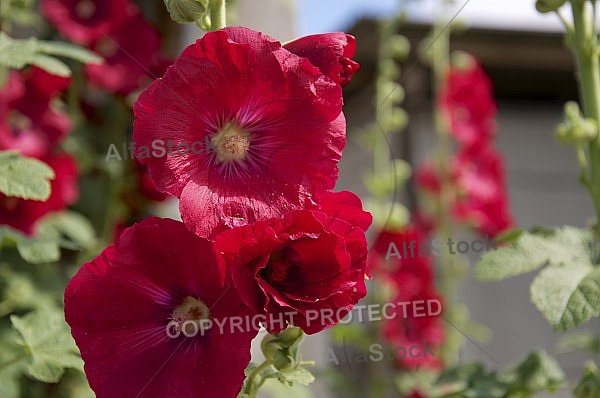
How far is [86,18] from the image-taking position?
1.58 metres

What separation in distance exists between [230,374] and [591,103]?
0.59 m

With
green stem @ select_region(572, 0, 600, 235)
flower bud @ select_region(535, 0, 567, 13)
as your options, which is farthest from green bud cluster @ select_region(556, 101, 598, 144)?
flower bud @ select_region(535, 0, 567, 13)

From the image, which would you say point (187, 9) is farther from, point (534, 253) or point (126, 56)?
point (126, 56)

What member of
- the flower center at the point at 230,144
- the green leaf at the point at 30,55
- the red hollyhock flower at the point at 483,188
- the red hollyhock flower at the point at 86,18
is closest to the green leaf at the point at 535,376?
the flower center at the point at 230,144

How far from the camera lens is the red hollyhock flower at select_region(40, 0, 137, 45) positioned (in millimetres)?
1523

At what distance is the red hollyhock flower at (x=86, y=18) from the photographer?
5.00 feet

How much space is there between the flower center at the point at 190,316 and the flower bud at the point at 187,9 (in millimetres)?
237

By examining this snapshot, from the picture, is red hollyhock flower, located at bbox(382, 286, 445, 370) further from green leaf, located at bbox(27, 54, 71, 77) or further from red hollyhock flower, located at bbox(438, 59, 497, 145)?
green leaf, located at bbox(27, 54, 71, 77)

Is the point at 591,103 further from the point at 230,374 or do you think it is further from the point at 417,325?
the point at 417,325

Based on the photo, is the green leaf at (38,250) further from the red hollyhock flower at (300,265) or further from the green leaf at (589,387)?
the green leaf at (589,387)

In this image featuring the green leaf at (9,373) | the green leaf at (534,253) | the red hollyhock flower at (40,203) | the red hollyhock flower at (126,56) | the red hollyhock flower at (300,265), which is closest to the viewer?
the red hollyhock flower at (300,265)

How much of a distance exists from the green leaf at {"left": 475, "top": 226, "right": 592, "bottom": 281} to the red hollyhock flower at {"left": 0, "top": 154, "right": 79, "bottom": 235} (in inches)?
30.7

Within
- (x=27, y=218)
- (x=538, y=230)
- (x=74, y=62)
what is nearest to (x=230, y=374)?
(x=538, y=230)

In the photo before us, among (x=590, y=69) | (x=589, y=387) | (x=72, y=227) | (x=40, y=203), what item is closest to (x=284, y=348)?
(x=589, y=387)
